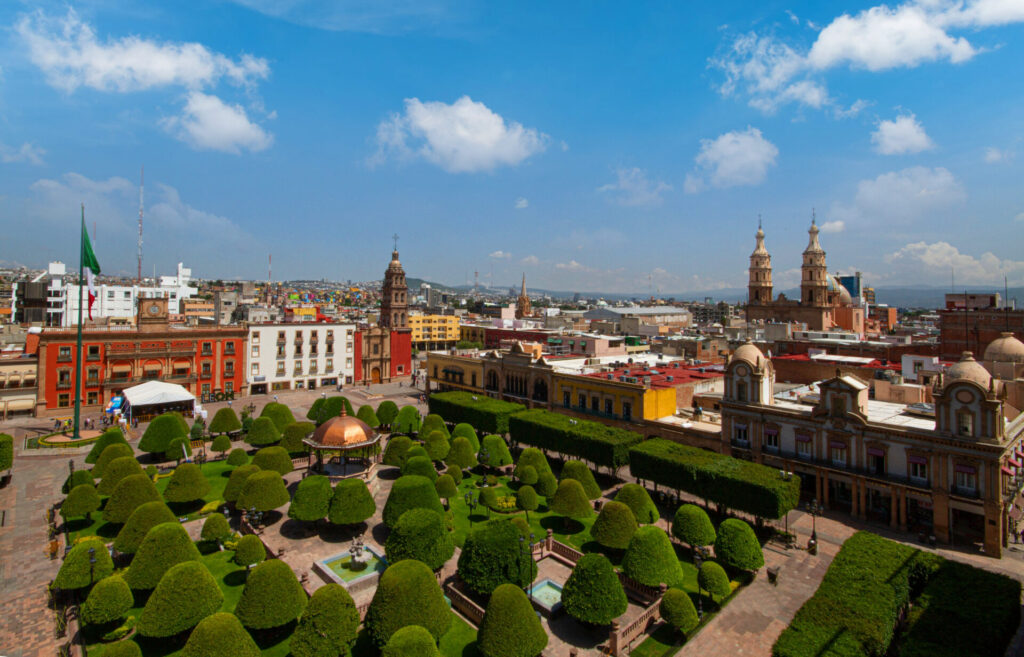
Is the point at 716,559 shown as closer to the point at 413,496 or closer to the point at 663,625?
the point at 663,625

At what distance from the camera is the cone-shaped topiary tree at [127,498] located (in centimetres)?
2898

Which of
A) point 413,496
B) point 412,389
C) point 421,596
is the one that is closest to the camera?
point 421,596

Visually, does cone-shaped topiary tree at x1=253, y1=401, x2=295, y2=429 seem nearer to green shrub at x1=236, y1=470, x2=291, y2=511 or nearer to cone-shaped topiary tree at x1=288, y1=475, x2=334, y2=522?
green shrub at x1=236, y1=470, x2=291, y2=511

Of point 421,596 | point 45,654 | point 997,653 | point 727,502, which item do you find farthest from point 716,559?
point 45,654

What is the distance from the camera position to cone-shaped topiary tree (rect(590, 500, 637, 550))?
2670 centimetres

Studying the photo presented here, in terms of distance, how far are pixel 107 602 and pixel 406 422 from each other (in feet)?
100

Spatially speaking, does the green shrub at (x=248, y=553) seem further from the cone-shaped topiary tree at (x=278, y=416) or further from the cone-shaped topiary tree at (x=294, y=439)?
the cone-shaped topiary tree at (x=278, y=416)

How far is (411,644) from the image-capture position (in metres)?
16.8

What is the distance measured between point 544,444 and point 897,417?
76.2 ft

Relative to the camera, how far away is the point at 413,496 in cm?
2875

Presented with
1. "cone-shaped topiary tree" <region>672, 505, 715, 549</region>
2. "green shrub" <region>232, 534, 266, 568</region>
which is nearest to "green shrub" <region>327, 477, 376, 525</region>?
"green shrub" <region>232, 534, 266, 568</region>

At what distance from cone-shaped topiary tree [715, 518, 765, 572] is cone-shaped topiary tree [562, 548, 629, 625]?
262 inches

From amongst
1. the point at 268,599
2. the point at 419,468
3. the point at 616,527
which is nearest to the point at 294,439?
the point at 419,468

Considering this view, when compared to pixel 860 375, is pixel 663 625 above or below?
below
